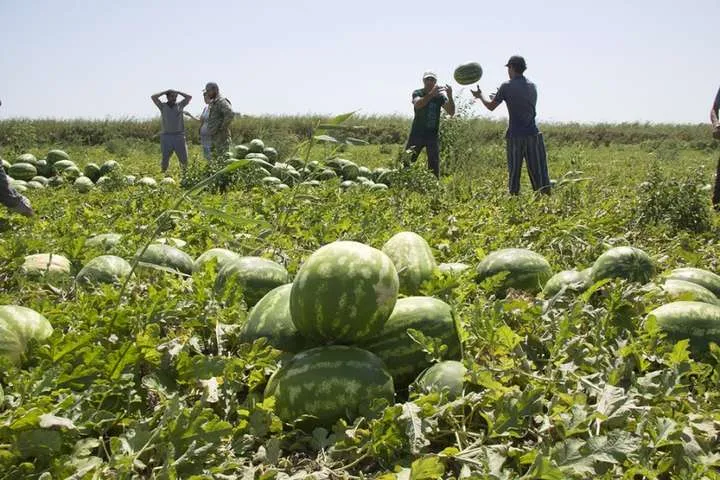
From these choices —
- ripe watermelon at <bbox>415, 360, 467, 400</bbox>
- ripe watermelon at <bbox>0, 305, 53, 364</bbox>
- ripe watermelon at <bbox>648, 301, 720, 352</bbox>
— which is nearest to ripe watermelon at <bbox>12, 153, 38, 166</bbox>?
ripe watermelon at <bbox>0, 305, 53, 364</bbox>

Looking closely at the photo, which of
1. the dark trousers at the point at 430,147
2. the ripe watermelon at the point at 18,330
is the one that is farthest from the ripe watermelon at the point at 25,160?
the ripe watermelon at the point at 18,330

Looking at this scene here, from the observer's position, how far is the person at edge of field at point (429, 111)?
29.8 feet

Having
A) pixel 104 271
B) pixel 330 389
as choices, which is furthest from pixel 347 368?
pixel 104 271

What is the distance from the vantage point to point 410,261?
122 inches

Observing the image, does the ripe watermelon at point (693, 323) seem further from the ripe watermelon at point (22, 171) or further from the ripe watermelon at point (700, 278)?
the ripe watermelon at point (22, 171)

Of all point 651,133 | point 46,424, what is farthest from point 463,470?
point 651,133

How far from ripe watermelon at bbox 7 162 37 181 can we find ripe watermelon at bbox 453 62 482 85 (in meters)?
7.65

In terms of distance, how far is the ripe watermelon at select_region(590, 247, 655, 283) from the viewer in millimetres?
3320

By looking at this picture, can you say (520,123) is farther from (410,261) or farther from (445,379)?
(445,379)

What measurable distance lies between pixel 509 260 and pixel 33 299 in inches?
105

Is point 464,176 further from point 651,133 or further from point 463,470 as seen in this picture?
point 651,133

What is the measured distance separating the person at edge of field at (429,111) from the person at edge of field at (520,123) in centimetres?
90

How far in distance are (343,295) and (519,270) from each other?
1.72 m

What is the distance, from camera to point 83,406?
189 cm
